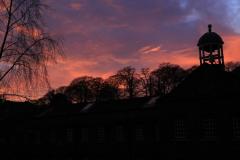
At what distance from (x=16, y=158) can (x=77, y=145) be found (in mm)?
8898

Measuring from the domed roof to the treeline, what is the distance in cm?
3202

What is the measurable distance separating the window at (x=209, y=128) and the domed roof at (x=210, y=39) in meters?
6.95

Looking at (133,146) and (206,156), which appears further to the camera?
(133,146)

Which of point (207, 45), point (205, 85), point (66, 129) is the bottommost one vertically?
point (66, 129)

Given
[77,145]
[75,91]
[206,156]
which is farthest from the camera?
[75,91]

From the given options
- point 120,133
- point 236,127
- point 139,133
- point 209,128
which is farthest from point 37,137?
point 236,127

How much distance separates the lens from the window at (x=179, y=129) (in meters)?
32.1

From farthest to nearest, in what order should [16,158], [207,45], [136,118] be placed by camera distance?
[16,158]
[136,118]
[207,45]

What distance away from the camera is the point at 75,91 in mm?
79625

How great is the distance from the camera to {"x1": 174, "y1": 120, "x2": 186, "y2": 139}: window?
1264 inches

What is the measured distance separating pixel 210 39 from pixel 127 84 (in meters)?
42.9

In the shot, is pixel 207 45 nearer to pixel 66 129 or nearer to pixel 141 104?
pixel 141 104

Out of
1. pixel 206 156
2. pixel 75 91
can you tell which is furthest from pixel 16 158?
pixel 75 91

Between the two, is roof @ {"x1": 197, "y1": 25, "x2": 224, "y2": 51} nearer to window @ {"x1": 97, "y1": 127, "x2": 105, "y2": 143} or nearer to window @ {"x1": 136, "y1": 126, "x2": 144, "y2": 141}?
window @ {"x1": 136, "y1": 126, "x2": 144, "y2": 141}
